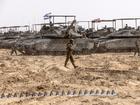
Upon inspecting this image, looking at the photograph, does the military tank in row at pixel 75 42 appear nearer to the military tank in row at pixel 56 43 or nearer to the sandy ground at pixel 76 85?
the military tank in row at pixel 56 43

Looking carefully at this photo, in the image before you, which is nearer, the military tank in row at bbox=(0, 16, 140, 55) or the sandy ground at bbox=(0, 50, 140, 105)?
the sandy ground at bbox=(0, 50, 140, 105)

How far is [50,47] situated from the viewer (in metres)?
26.5

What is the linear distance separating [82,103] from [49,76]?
5.40 meters

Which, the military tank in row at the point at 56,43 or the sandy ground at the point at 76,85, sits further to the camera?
the military tank in row at the point at 56,43

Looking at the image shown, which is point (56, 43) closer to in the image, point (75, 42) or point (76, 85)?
point (75, 42)

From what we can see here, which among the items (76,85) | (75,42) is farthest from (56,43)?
(76,85)

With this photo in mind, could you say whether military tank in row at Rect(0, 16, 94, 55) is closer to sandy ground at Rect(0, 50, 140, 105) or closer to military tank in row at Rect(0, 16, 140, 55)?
military tank in row at Rect(0, 16, 140, 55)

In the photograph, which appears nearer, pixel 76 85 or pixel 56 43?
pixel 76 85

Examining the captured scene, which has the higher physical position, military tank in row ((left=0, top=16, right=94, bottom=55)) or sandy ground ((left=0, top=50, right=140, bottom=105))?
military tank in row ((left=0, top=16, right=94, bottom=55))

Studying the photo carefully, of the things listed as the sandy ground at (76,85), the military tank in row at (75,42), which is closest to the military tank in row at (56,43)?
the military tank in row at (75,42)

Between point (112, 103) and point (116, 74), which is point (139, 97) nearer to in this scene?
point (112, 103)

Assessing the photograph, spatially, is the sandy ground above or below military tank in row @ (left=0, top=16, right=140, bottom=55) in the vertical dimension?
below

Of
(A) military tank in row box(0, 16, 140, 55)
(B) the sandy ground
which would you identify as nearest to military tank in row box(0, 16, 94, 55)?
(A) military tank in row box(0, 16, 140, 55)

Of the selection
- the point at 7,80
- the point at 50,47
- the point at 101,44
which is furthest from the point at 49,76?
the point at 101,44
